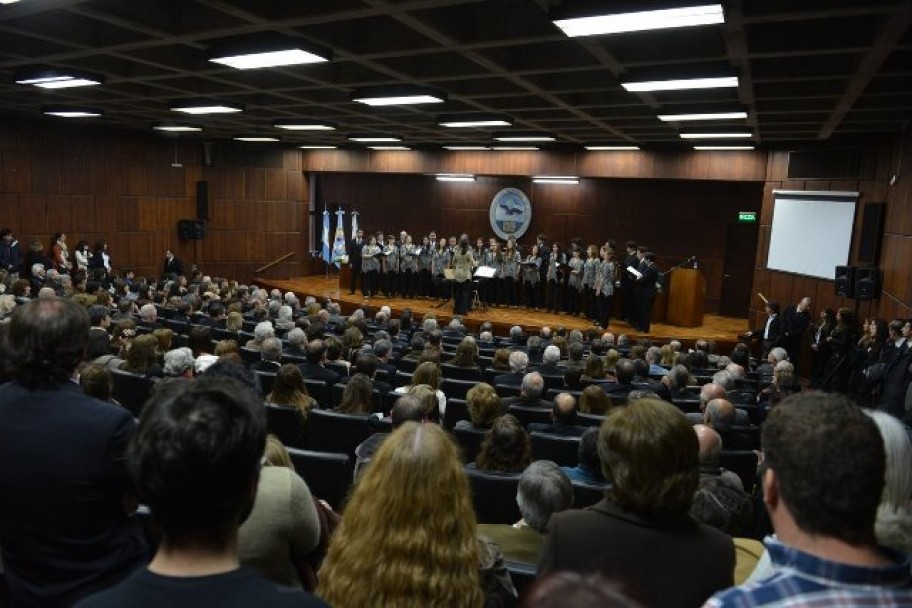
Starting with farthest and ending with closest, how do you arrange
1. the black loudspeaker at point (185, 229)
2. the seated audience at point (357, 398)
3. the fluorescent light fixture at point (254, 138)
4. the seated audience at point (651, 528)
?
1. the black loudspeaker at point (185, 229)
2. the fluorescent light fixture at point (254, 138)
3. the seated audience at point (357, 398)
4. the seated audience at point (651, 528)

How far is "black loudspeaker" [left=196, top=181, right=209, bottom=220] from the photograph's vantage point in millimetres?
15648

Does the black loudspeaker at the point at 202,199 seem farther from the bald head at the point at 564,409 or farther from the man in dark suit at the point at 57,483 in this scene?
the man in dark suit at the point at 57,483

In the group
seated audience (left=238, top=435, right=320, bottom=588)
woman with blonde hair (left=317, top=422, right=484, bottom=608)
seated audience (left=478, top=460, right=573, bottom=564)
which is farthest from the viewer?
seated audience (left=478, top=460, right=573, bottom=564)

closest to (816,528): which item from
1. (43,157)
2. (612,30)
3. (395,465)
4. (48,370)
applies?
(395,465)

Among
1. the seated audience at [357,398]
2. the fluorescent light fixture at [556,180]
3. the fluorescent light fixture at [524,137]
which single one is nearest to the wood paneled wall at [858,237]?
the fluorescent light fixture at [524,137]

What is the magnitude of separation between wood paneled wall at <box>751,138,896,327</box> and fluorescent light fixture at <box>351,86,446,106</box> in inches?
230

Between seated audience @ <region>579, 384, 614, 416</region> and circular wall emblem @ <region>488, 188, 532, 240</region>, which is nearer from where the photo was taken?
seated audience @ <region>579, 384, 614, 416</region>

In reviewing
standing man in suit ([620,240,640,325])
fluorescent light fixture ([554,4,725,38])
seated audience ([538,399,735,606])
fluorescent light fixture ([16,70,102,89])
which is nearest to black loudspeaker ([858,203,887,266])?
standing man in suit ([620,240,640,325])

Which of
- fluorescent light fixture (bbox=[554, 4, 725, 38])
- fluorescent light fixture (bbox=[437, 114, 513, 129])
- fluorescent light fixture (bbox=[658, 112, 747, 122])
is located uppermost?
fluorescent light fixture (bbox=[437, 114, 513, 129])

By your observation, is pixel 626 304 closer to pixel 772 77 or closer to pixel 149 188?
pixel 772 77

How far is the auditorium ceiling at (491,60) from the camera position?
14.8 ft

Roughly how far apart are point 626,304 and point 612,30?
8.86 metres

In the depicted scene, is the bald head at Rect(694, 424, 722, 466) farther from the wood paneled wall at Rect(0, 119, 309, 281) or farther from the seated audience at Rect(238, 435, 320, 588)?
the wood paneled wall at Rect(0, 119, 309, 281)

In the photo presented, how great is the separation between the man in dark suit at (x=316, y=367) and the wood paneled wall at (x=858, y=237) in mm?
6421
